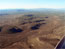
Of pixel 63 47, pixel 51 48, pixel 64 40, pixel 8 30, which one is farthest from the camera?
pixel 8 30

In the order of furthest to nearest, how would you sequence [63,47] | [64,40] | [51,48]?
[51,48] < [64,40] < [63,47]

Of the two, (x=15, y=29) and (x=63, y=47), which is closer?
(x=63, y=47)

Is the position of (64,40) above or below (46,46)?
above

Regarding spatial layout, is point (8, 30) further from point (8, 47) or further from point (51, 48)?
point (51, 48)

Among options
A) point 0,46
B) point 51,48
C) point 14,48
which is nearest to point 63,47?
point 51,48

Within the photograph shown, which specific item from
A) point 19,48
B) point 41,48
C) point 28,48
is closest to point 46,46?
point 41,48

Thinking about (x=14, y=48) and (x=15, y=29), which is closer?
(x=14, y=48)

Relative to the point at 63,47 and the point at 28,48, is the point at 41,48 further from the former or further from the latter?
the point at 63,47

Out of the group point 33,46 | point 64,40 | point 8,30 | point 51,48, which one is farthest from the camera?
point 8,30

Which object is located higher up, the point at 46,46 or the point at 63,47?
the point at 63,47
